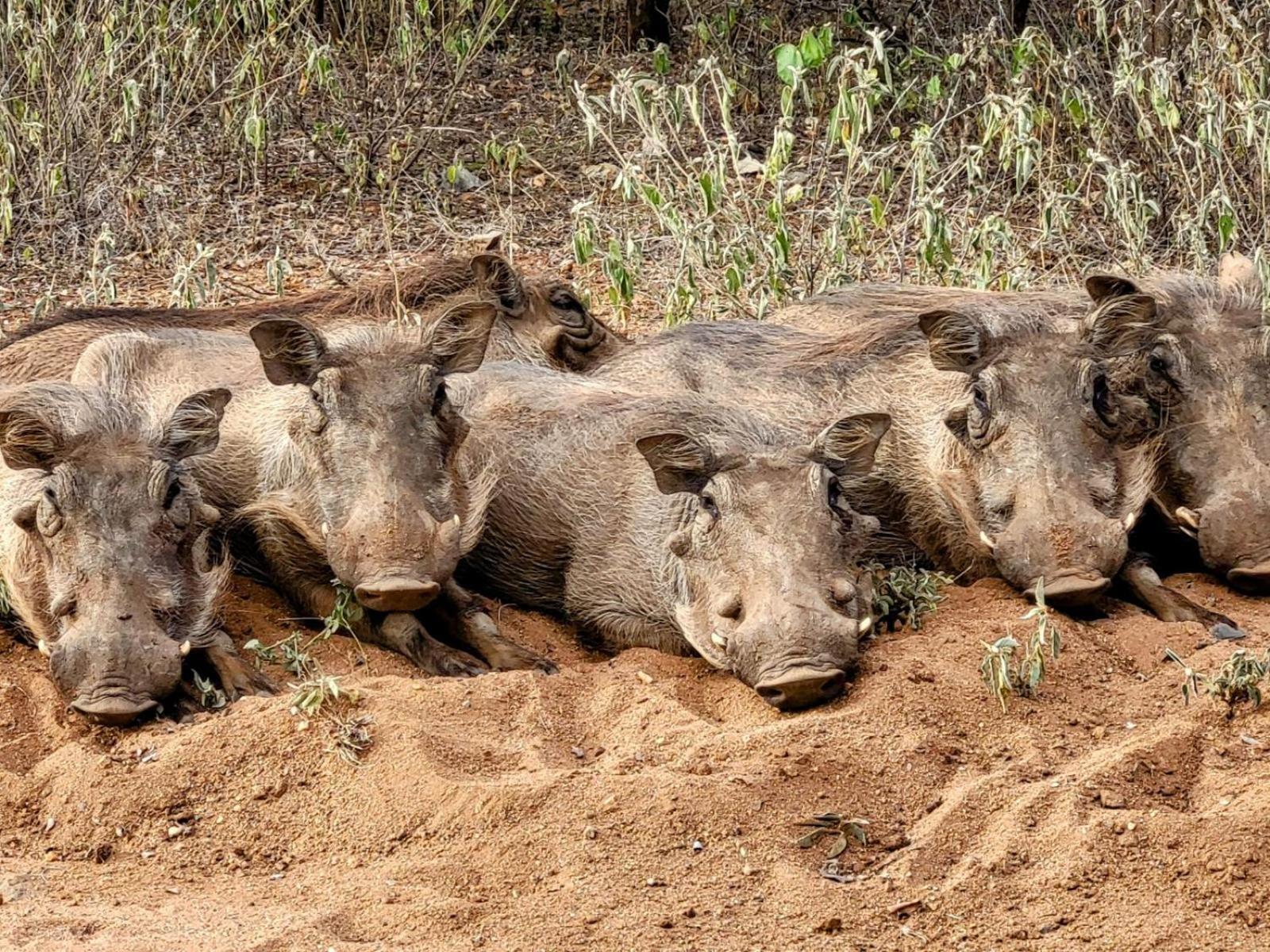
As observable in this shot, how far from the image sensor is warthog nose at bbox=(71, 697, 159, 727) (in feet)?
14.6

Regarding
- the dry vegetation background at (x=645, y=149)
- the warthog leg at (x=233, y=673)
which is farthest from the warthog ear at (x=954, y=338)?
the warthog leg at (x=233, y=673)

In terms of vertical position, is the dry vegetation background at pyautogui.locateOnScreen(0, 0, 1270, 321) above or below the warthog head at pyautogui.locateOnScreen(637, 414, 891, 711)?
above

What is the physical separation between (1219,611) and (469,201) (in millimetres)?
4363

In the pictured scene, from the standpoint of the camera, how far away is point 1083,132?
8141 mm

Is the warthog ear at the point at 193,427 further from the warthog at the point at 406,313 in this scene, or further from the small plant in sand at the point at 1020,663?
the small plant in sand at the point at 1020,663

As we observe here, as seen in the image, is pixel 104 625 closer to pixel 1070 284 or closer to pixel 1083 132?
pixel 1070 284

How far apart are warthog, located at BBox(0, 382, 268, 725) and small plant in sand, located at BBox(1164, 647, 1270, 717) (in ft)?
7.04

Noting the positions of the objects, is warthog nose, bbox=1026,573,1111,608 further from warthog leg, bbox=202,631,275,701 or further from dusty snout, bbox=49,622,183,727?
dusty snout, bbox=49,622,183,727

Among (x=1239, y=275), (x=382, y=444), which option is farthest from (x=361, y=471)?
(x=1239, y=275)

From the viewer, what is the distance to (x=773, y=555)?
4.82m

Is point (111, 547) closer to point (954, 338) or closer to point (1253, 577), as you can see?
point (954, 338)

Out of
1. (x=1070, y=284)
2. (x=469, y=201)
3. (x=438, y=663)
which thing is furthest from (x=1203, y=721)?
(x=469, y=201)

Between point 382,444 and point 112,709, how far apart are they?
99 cm

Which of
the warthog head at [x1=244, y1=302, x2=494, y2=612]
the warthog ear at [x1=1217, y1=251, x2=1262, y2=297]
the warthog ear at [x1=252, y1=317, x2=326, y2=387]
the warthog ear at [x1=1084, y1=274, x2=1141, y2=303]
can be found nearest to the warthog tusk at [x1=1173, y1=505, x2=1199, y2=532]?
the warthog ear at [x1=1084, y1=274, x2=1141, y2=303]
